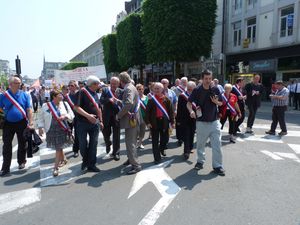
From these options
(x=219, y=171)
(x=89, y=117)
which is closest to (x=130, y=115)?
(x=89, y=117)

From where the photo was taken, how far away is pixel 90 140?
5.51 metres

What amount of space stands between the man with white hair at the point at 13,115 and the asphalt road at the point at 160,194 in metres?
0.47

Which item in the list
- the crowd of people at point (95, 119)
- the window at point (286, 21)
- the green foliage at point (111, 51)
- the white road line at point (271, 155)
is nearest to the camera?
the crowd of people at point (95, 119)

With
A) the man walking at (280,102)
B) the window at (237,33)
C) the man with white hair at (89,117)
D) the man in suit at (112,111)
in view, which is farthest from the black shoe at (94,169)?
the window at (237,33)

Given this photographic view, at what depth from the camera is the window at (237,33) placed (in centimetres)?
2627

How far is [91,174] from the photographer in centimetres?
545

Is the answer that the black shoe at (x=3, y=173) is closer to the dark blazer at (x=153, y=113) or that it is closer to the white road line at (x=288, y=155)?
the dark blazer at (x=153, y=113)

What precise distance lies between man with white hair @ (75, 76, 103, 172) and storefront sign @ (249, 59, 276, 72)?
20.9m

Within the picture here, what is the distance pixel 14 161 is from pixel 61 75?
756 centimetres

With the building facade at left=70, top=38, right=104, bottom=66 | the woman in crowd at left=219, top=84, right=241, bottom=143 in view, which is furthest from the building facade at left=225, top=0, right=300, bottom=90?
the building facade at left=70, top=38, right=104, bottom=66

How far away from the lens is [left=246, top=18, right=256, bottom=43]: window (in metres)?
24.6

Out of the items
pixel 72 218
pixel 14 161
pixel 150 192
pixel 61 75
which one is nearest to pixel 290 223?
pixel 150 192

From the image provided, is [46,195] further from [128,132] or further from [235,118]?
[235,118]

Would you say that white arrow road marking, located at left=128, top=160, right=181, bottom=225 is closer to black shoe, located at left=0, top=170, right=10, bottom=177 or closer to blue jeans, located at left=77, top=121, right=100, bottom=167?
blue jeans, located at left=77, top=121, right=100, bottom=167
